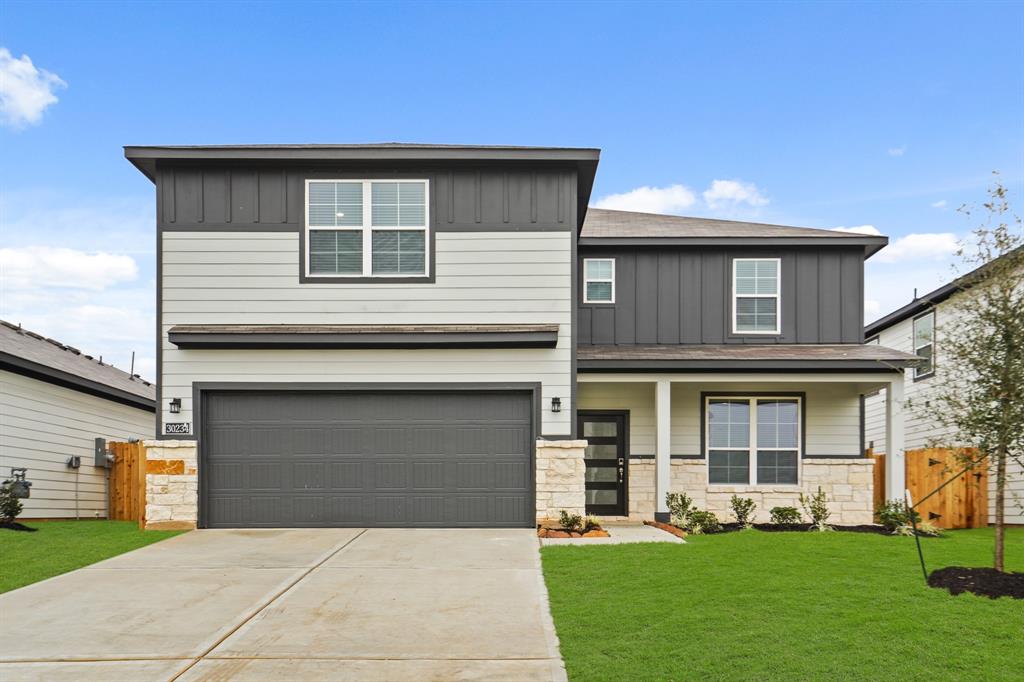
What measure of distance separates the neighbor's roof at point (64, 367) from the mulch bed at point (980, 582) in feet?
46.6

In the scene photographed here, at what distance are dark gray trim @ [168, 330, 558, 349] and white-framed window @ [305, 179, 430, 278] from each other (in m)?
1.01

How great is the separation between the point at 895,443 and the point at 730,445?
272cm

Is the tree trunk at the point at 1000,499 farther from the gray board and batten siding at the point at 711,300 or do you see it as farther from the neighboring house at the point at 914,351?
the neighboring house at the point at 914,351

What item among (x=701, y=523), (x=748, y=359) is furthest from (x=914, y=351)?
(x=701, y=523)

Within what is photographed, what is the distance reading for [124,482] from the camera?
1656cm

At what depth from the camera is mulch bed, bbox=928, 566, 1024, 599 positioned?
735 cm

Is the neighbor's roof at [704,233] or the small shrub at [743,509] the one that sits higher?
the neighbor's roof at [704,233]

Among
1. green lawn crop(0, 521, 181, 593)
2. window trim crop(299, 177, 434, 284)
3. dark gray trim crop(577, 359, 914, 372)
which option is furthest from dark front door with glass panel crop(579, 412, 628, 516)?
green lawn crop(0, 521, 181, 593)

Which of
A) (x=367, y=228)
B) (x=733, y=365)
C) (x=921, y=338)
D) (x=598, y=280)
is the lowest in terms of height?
(x=733, y=365)

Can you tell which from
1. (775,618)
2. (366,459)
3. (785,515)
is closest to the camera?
(775,618)

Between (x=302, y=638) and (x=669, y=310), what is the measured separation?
10297 mm

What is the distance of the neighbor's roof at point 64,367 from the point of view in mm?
14680

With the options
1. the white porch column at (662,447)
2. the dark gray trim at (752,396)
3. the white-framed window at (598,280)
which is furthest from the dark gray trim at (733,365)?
the white-framed window at (598,280)

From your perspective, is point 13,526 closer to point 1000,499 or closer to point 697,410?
point 697,410
